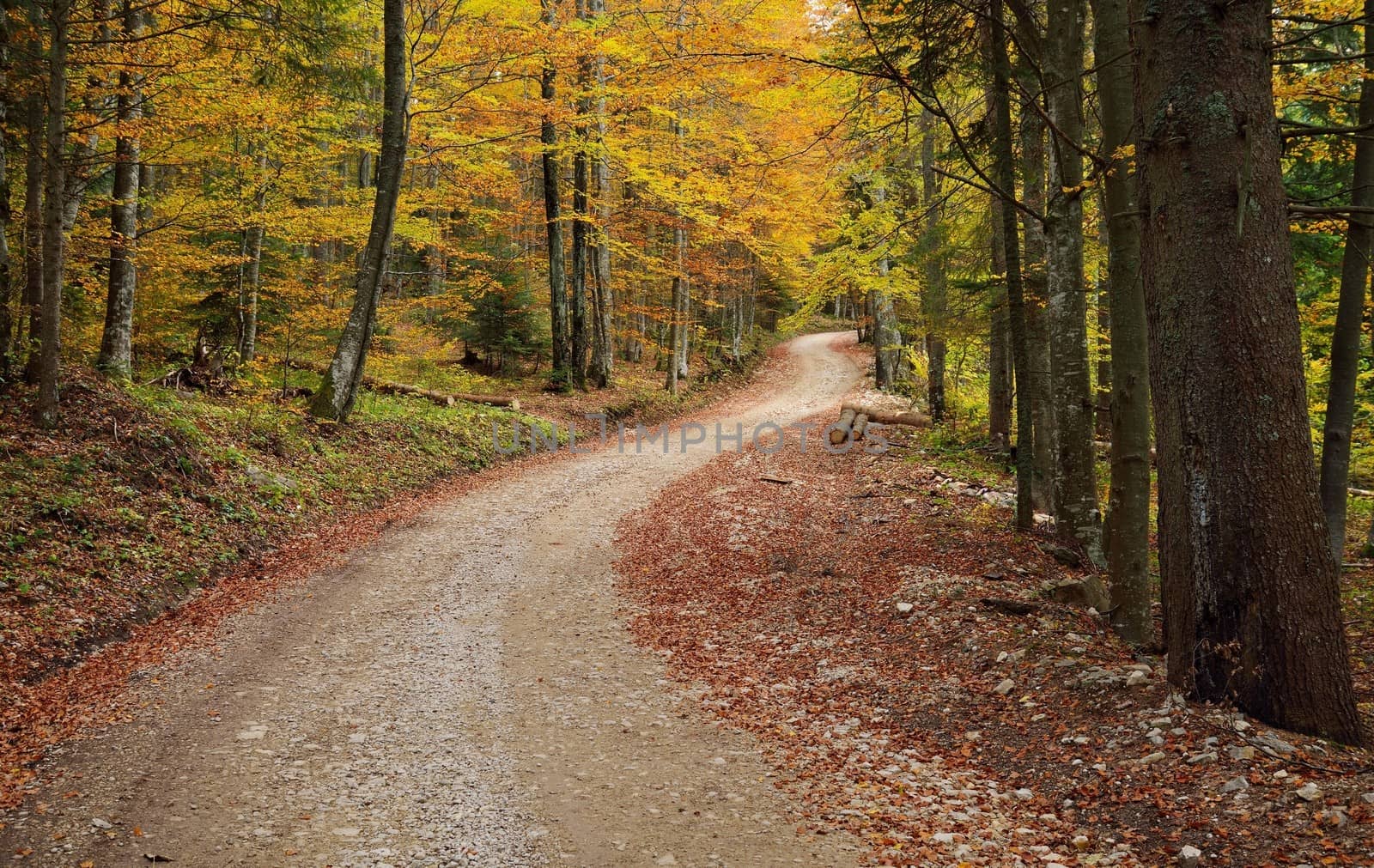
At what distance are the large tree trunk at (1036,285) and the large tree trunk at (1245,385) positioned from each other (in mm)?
4888

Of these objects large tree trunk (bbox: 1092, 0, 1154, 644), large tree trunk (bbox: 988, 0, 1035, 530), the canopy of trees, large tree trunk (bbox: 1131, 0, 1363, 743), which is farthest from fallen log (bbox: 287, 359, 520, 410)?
large tree trunk (bbox: 1131, 0, 1363, 743)

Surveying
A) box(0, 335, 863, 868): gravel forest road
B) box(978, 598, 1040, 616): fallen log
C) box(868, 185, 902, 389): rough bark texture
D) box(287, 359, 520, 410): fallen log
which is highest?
box(868, 185, 902, 389): rough bark texture

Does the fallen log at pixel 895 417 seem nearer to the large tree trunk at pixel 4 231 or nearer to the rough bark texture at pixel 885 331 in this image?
the rough bark texture at pixel 885 331

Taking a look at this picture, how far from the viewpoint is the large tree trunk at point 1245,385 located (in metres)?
3.83

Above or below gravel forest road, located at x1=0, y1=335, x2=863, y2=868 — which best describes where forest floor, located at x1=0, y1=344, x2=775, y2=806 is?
above

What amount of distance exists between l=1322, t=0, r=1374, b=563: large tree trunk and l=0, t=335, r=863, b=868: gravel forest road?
7106mm

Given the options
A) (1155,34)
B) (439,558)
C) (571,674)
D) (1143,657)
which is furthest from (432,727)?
(1155,34)

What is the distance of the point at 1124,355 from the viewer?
5824 mm

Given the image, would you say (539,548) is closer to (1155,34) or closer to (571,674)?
(571,674)

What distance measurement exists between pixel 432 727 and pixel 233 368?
12.2 metres

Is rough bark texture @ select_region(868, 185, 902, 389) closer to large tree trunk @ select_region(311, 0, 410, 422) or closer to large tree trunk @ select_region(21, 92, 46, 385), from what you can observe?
large tree trunk @ select_region(311, 0, 410, 422)

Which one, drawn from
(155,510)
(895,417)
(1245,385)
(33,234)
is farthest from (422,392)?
(1245,385)

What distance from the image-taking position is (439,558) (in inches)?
381

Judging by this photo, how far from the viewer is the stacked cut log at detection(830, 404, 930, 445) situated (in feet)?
56.2
